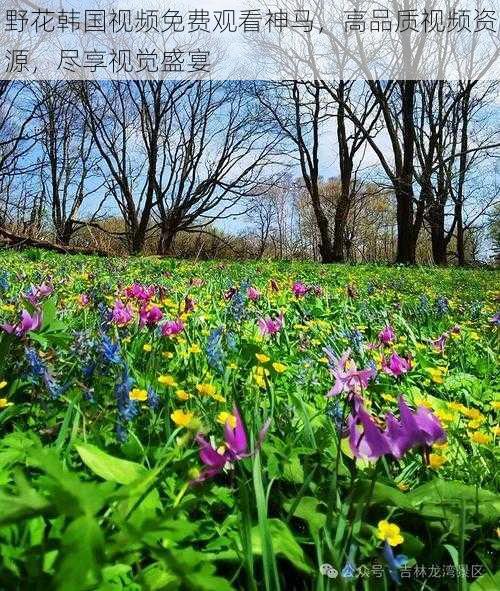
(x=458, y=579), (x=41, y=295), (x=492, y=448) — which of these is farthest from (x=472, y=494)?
(x=41, y=295)

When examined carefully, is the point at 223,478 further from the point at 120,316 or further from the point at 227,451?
the point at 120,316

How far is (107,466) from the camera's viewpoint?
0.87m

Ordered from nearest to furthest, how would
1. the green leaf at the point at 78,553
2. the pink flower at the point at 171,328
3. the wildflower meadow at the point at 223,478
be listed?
the green leaf at the point at 78,553 → the wildflower meadow at the point at 223,478 → the pink flower at the point at 171,328

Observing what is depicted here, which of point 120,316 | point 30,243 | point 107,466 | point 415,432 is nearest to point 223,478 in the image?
point 107,466

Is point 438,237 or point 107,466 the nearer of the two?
point 107,466

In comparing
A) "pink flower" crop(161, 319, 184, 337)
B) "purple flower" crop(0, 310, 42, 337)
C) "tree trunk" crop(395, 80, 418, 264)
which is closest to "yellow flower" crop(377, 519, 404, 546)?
"purple flower" crop(0, 310, 42, 337)

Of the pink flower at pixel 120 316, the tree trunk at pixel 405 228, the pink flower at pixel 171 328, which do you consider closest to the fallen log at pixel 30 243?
the tree trunk at pixel 405 228

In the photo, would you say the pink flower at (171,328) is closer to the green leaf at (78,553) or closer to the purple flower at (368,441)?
the purple flower at (368,441)

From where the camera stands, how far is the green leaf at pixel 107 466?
849mm

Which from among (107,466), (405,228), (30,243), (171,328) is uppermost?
(405,228)

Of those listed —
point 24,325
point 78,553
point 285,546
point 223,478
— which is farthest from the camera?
point 24,325

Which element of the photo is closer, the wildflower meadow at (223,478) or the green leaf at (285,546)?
the wildflower meadow at (223,478)

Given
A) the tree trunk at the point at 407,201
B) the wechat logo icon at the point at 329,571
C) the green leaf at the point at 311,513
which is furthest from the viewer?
the tree trunk at the point at 407,201

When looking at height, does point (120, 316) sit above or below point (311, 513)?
above
